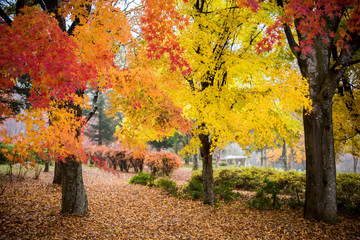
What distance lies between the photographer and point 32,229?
393 centimetres

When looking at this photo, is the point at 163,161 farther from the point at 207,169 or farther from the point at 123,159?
the point at 207,169

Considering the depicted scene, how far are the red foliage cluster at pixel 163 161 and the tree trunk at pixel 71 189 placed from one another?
8540 mm

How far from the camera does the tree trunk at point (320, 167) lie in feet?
15.6

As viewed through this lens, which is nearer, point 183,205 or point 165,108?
point 165,108

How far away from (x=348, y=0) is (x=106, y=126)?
24.9 m

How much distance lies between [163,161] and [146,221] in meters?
8.92

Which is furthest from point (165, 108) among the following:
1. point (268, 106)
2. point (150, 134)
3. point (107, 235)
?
point (107, 235)

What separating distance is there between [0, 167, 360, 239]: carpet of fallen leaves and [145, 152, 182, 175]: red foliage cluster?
6.64 meters

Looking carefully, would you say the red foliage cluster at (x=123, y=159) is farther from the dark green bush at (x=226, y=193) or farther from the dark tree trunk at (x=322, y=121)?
the dark tree trunk at (x=322, y=121)

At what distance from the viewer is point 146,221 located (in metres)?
5.33

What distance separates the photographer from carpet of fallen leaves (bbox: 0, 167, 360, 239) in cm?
418

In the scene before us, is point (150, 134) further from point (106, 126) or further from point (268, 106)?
point (106, 126)

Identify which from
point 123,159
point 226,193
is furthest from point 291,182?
point 123,159

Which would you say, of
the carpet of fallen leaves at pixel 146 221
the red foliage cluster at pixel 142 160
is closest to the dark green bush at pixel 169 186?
the carpet of fallen leaves at pixel 146 221
